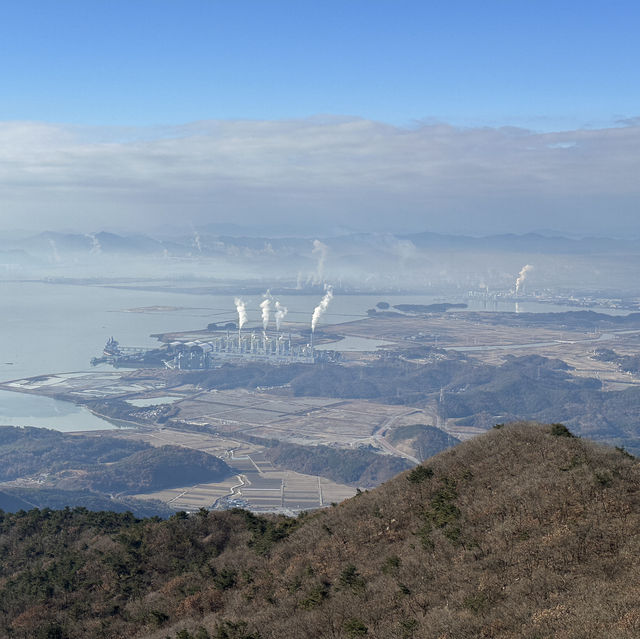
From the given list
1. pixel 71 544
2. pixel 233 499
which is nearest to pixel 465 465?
pixel 71 544

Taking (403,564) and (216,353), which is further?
(216,353)

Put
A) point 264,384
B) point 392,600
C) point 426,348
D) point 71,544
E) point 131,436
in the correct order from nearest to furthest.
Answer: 1. point 392,600
2. point 71,544
3. point 131,436
4. point 264,384
5. point 426,348

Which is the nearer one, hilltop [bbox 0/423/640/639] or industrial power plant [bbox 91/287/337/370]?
hilltop [bbox 0/423/640/639]

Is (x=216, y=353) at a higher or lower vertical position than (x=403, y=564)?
lower

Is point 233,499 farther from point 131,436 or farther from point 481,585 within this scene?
point 481,585

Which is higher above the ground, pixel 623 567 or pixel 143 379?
pixel 623 567

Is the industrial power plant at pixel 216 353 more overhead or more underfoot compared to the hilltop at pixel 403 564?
more underfoot

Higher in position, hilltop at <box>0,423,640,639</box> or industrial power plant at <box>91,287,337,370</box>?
hilltop at <box>0,423,640,639</box>

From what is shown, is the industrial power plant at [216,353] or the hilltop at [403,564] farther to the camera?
the industrial power plant at [216,353]
